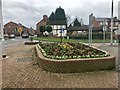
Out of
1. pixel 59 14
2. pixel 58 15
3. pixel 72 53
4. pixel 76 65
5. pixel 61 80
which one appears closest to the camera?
pixel 61 80

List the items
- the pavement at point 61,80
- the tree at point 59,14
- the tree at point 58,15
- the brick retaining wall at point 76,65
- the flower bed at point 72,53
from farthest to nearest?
1. the tree at point 59,14
2. the tree at point 58,15
3. the flower bed at point 72,53
4. the brick retaining wall at point 76,65
5. the pavement at point 61,80

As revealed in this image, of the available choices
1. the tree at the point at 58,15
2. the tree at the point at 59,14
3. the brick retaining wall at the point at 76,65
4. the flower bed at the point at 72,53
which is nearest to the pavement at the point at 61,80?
the brick retaining wall at the point at 76,65

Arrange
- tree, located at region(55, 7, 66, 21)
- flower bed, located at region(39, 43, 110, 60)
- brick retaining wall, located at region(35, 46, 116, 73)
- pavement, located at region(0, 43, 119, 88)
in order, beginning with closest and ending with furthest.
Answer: pavement, located at region(0, 43, 119, 88)
brick retaining wall, located at region(35, 46, 116, 73)
flower bed, located at region(39, 43, 110, 60)
tree, located at region(55, 7, 66, 21)

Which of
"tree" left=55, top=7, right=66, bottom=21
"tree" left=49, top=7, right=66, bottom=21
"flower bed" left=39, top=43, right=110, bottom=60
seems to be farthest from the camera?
"tree" left=55, top=7, right=66, bottom=21

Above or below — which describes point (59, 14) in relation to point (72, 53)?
above

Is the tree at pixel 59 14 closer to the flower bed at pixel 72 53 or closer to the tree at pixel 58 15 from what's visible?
the tree at pixel 58 15

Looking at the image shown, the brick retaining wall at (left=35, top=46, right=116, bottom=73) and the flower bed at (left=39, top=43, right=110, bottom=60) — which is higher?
the flower bed at (left=39, top=43, right=110, bottom=60)

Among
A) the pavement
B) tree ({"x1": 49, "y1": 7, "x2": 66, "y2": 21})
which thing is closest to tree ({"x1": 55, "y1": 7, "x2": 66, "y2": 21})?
tree ({"x1": 49, "y1": 7, "x2": 66, "y2": 21})

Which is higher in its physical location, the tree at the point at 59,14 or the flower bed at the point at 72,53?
the tree at the point at 59,14

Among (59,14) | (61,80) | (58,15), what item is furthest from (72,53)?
(59,14)

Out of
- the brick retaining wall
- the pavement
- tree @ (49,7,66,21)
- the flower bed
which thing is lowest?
the pavement

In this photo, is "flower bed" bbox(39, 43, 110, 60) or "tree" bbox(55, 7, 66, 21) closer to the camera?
"flower bed" bbox(39, 43, 110, 60)

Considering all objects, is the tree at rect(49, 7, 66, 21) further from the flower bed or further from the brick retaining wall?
the brick retaining wall

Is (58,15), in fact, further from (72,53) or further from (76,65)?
(76,65)
